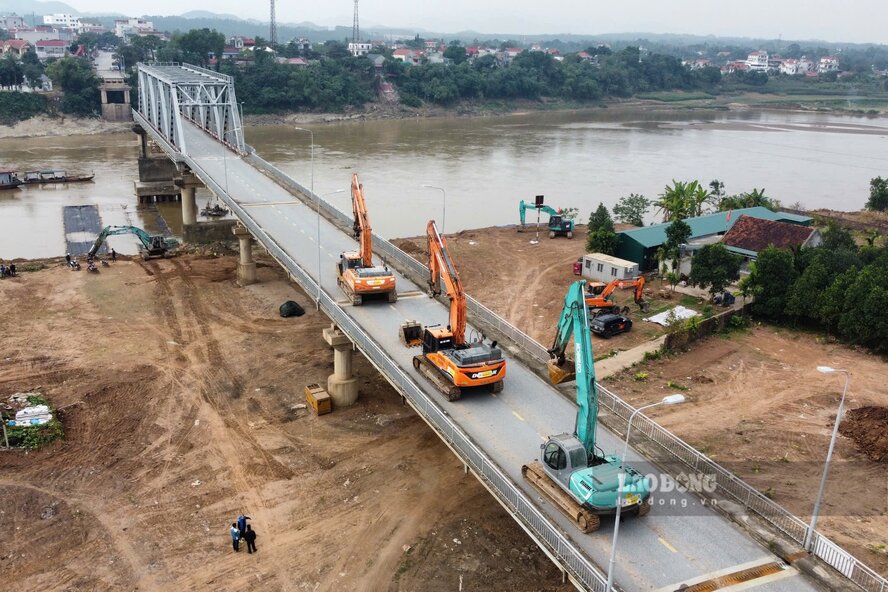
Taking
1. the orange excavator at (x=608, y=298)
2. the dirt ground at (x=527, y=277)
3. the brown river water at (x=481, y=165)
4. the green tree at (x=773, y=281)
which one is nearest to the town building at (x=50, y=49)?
the brown river water at (x=481, y=165)

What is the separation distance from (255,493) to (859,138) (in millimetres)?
125091

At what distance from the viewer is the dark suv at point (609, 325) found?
3325 centimetres

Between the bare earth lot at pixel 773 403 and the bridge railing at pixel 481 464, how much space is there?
31.3 feet

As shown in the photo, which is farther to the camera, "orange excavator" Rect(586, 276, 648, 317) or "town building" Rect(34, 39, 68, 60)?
"town building" Rect(34, 39, 68, 60)

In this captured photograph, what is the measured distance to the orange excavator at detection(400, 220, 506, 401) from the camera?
20.3 metres

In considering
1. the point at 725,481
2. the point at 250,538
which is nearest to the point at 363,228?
the point at 250,538

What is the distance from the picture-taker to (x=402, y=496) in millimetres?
21828

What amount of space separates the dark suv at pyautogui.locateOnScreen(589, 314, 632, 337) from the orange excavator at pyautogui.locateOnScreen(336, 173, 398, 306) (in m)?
10.4

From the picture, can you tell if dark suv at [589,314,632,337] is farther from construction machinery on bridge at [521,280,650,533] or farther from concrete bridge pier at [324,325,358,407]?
construction machinery on bridge at [521,280,650,533]

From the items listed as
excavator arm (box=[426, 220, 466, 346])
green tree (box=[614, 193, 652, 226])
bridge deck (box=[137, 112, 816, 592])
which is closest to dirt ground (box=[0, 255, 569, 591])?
bridge deck (box=[137, 112, 816, 592])

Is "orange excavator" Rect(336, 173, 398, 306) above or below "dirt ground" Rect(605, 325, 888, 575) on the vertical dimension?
above

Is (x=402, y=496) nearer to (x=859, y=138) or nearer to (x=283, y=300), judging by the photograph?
(x=283, y=300)

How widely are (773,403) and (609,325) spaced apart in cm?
823

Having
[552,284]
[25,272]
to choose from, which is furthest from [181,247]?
[552,284]
